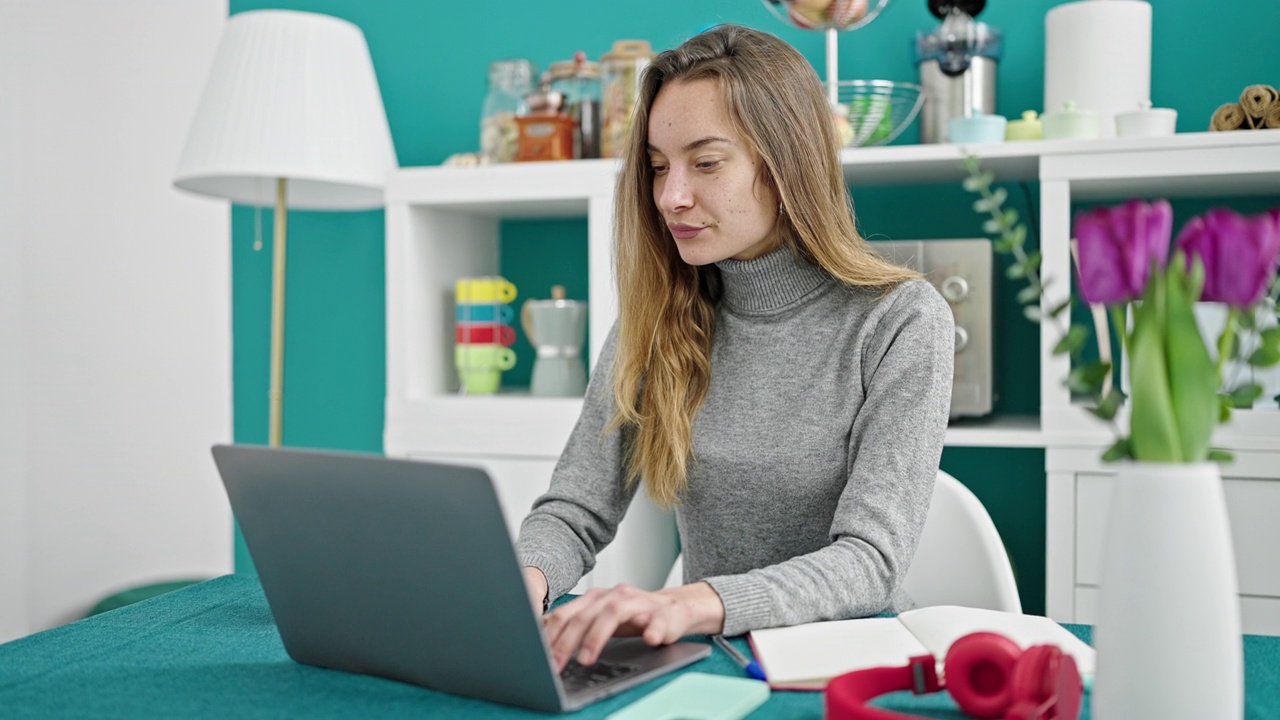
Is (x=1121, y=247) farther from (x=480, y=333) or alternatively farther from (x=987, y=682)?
(x=480, y=333)

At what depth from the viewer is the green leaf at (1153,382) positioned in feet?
2.17

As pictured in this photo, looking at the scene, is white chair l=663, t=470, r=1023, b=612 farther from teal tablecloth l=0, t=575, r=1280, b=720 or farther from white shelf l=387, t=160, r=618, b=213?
white shelf l=387, t=160, r=618, b=213

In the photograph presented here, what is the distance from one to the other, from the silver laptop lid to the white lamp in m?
1.42

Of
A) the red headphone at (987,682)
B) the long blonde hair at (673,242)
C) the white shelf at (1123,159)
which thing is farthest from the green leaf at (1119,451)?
the white shelf at (1123,159)

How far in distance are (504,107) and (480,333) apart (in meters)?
0.45

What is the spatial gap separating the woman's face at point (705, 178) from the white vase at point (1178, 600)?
829 mm

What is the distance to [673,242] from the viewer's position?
61.8 inches

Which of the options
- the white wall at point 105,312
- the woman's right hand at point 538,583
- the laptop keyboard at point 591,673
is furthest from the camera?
the white wall at point 105,312

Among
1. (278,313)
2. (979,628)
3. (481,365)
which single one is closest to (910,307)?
(979,628)

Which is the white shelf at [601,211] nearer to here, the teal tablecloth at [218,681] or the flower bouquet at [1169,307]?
the teal tablecloth at [218,681]

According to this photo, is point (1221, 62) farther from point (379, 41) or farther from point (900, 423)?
point (379, 41)

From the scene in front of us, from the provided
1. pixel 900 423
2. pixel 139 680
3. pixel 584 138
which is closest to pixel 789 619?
pixel 900 423

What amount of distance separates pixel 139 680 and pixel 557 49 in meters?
1.91

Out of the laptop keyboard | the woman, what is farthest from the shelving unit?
the laptop keyboard
